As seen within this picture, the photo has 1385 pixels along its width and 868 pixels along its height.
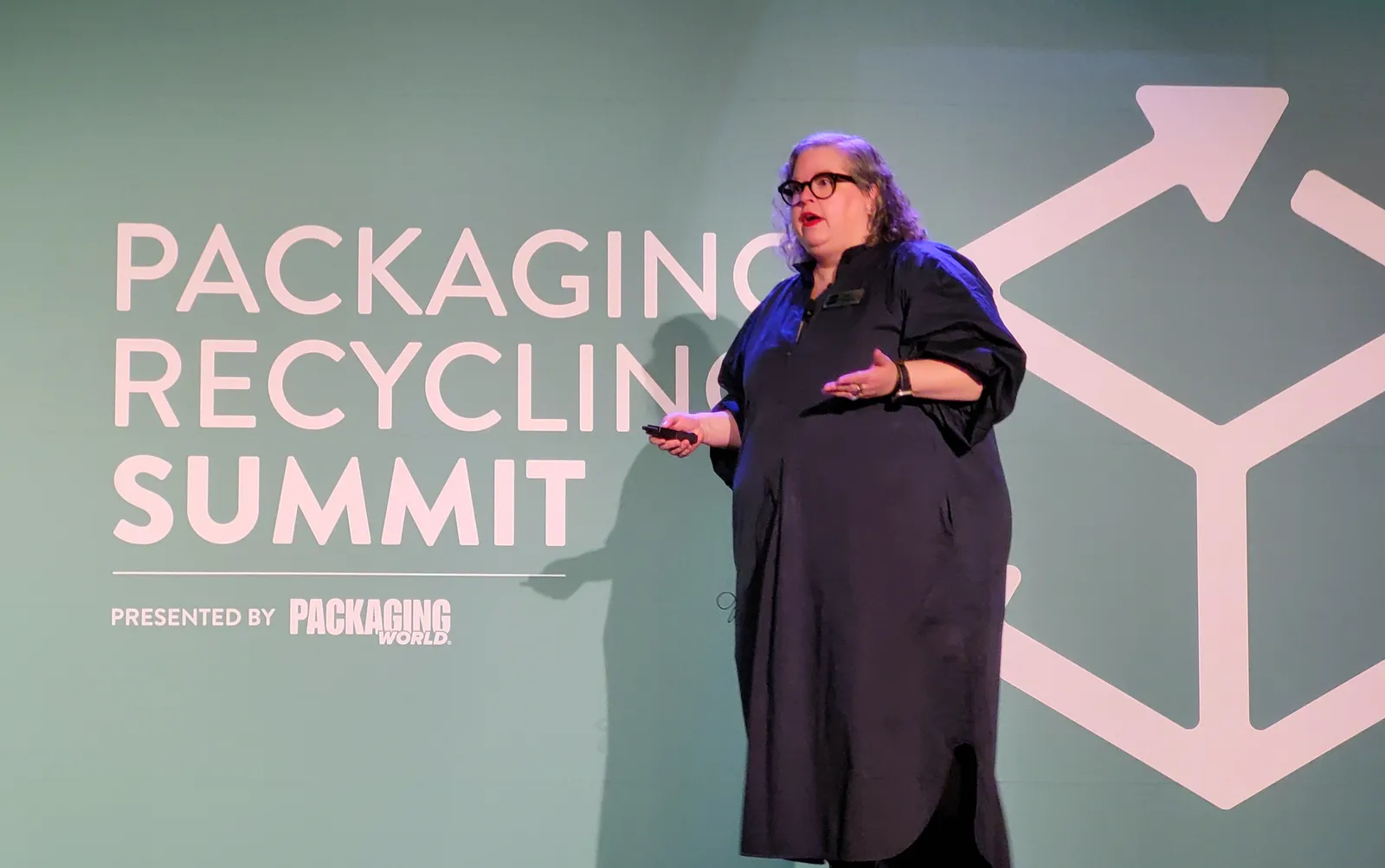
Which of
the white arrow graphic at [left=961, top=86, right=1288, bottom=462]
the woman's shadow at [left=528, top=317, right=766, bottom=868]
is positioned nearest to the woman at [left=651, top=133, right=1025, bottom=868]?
the woman's shadow at [left=528, top=317, right=766, bottom=868]

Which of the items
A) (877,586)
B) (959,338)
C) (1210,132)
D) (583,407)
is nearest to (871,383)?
(959,338)

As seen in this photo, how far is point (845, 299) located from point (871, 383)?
0.21 m

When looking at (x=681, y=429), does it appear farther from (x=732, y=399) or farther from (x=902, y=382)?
(x=902, y=382)

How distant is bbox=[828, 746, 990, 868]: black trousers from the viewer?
148 cm

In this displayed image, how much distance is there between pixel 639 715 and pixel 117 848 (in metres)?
1.04

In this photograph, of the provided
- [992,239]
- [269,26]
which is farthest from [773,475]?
[269,26]

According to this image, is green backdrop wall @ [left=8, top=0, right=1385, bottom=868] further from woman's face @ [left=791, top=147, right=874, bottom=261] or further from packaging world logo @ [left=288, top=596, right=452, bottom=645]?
woman's face @ [left=791, top=147, right=874, bottom=261]

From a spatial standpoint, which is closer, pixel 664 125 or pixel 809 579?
pixel 809 579

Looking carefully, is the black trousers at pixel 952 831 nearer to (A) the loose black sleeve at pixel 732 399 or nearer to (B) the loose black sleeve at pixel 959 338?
(B) the loose black sleeve at pixel 959 338

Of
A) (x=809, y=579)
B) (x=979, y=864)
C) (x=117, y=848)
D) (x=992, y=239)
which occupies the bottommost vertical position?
(x=117, y=848)

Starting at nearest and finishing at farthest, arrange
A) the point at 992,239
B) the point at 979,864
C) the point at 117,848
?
1. the point at 979,864
2. the point at 117,848
3. the point at 992,239

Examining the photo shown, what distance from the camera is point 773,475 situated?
1.55 metres

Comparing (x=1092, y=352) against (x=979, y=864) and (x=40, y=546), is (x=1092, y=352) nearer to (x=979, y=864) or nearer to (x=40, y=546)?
(x=979, y=864)

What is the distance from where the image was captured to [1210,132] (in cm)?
233
